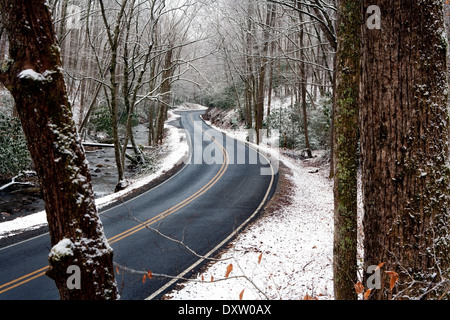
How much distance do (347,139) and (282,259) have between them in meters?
4.74

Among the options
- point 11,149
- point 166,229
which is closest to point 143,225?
point 166,229

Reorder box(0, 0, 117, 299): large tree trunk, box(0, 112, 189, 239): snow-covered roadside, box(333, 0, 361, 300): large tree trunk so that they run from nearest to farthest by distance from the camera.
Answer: box(0, 0, 117, 299): large tree trunk → box(333, 0, 361, 300): large tree trunk → box(0, 112, 189, 239): snow-covered roadside

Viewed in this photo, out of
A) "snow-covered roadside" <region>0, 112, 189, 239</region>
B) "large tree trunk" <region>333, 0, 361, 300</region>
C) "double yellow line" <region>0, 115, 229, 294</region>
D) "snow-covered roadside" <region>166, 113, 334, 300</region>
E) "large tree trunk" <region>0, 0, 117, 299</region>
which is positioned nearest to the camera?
"large tree trunk" <region>0, 0, 117, 299</region>

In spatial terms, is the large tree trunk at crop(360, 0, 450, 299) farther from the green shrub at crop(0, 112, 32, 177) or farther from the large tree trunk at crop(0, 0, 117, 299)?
the green shrub at crop(0, 112, 32, 177)

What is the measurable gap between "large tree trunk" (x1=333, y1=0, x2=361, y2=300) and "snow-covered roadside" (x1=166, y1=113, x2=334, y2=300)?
25.9 inches

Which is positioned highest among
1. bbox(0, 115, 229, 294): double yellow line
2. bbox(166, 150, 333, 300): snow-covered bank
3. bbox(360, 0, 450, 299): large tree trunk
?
bbox(360, 0, 450, 299): large tree trunk

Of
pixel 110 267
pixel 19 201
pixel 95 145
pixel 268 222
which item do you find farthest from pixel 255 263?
pixel 95 145

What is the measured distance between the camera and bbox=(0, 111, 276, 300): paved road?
22.6 ft

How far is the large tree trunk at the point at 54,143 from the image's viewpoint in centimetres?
248

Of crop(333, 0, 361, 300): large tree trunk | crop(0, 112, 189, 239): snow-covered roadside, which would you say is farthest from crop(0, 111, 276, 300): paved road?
crop(333, 0, 361, 300): large tree trunk

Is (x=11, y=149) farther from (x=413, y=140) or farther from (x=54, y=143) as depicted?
(x=413, y=140)

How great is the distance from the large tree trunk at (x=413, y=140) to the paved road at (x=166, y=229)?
2304 mm

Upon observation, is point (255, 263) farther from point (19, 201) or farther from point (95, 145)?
point (95, 145)

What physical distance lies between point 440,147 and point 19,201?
17595 mm
